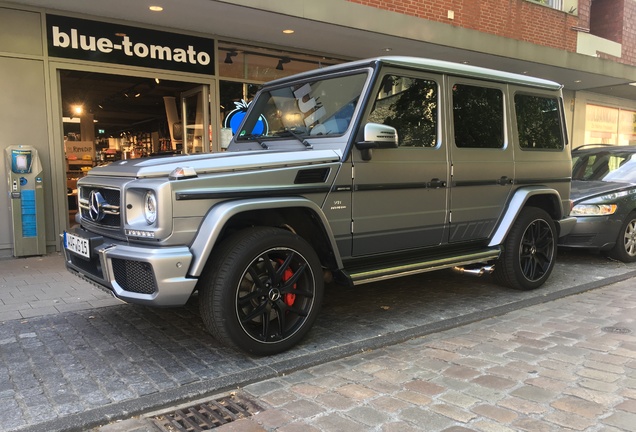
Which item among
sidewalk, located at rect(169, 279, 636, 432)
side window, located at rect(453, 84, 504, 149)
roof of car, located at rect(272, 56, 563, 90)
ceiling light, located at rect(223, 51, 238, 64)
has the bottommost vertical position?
sidewalk, located at rect(169, 279, 636, 432)

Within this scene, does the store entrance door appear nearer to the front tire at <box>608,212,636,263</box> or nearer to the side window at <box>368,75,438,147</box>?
the side window at <box>368,75,438,147</box>

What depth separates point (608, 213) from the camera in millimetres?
6797

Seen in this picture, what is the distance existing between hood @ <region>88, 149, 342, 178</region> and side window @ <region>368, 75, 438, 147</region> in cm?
63

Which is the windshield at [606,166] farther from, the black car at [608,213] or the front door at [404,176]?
the front door at [404,176]

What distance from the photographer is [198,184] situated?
10.8 ft

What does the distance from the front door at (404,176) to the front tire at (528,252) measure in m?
1.06

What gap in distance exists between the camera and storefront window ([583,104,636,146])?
16.2 metres

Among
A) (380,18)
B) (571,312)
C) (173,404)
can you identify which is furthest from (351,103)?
(380,18)

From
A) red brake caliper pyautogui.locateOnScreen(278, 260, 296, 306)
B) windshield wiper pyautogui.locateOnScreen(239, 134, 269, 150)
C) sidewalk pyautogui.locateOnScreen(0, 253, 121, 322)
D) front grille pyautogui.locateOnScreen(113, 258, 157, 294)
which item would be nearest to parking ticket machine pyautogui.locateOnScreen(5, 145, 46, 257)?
sidewalk pyautogui.locateOnScreen(0, 253, 121, 322)

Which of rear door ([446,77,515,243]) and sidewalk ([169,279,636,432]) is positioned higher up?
rear door ([446,77,515,243])

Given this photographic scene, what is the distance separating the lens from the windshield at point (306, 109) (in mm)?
4152

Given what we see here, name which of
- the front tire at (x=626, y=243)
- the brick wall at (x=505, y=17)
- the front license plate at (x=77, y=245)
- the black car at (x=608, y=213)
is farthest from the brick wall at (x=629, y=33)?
the front license plate at (x=77, y=245)

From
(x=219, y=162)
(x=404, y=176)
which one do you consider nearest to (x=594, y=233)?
(x=404, y=176)

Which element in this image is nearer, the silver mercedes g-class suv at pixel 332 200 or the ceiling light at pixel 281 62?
the silver mercedes g-class suv at pixel 332 200
